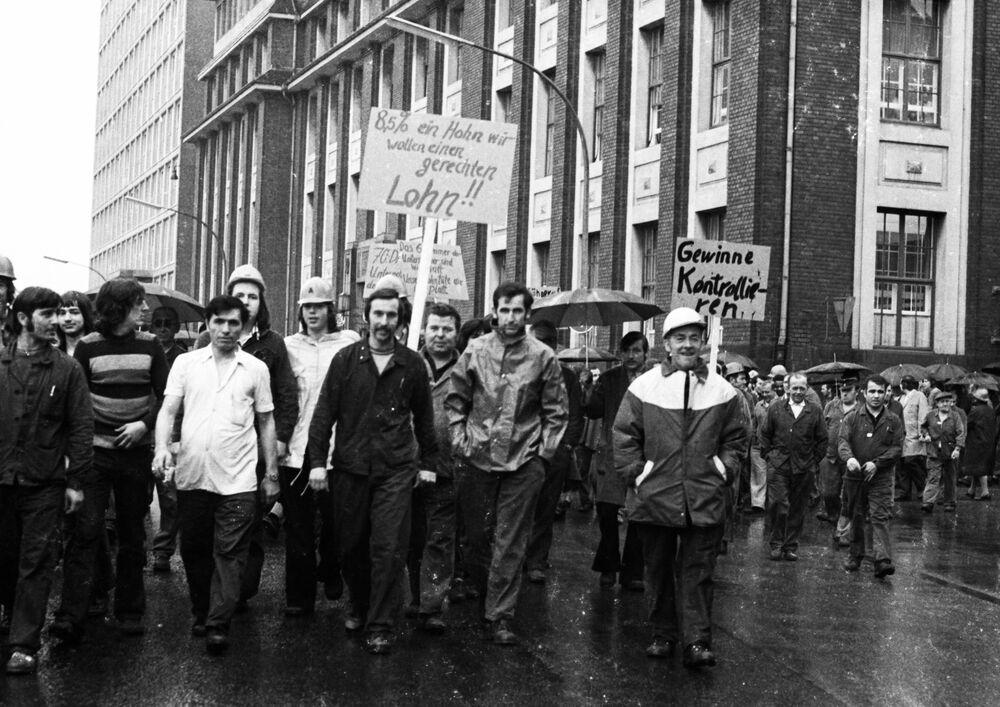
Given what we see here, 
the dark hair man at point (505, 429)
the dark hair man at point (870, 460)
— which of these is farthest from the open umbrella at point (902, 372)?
the dark hair man at point (505, 429)

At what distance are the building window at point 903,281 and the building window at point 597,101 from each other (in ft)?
24.3

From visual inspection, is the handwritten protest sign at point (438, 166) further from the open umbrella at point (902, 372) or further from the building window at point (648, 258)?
the building window at point (648, 258)

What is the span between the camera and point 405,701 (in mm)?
7012

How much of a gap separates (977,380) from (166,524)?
16.0 m

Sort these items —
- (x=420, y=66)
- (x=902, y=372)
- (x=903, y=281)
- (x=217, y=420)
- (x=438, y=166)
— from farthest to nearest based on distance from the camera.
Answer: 1. (x=420, y=66)
2. (x=903, y=281)
3. (x=902, y=372)
4. (x=438, y=166)
5. (x=217, y=420)

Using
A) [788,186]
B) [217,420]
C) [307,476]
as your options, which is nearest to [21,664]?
[217,420]

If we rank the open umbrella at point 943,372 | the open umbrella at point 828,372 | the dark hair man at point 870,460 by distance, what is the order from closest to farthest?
the dark hair man at point 870,460
the open umbrella at point 828,372
the open umbrella at point 943,372

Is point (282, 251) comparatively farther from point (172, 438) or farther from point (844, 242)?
point (172, 438)

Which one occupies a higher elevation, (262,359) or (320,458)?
(262,359)

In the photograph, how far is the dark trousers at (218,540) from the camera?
8070mm

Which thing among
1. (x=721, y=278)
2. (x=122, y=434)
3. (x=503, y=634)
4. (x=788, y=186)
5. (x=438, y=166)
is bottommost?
(x=503, y=634)

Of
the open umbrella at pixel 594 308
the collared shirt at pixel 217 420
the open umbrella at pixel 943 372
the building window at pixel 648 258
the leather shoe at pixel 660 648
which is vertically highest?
the building window at pixel 648 258

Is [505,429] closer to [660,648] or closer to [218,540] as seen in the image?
[660,648]

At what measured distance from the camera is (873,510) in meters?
13.4
